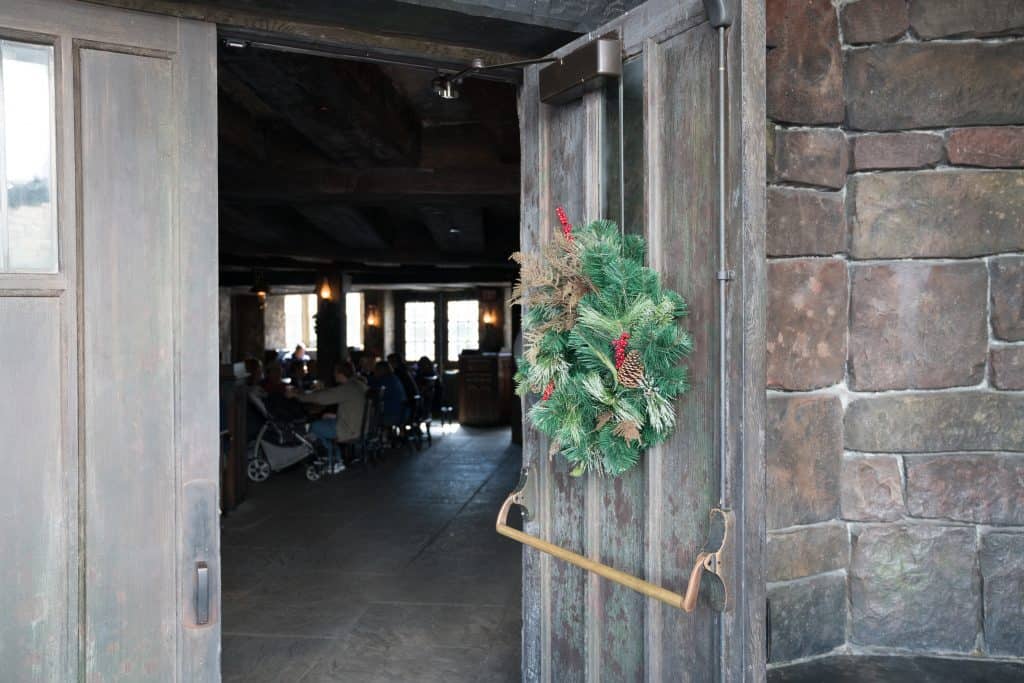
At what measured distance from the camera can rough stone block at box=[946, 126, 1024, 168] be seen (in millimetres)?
2068

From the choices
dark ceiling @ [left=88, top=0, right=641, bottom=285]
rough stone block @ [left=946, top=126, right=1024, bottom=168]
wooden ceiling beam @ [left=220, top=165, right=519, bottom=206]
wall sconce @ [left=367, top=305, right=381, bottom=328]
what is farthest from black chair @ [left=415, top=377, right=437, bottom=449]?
wall sconce @ [left=367, top=305, right=381, bottom=328]

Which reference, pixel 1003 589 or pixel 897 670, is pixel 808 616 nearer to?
pixel 897 670

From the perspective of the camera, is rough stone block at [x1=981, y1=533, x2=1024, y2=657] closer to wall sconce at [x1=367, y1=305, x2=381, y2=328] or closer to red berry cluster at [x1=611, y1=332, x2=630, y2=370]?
red berry cluster at [x1=611, y1=332, x2=630, y2=370]

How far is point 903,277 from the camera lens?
6.92 ft

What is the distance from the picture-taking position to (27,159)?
5.36 feet

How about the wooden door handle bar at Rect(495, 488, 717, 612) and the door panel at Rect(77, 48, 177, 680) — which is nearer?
the wooden door handle bar at Rect(495, 488, 717, 612)

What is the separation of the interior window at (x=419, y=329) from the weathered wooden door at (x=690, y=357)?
16.9 m

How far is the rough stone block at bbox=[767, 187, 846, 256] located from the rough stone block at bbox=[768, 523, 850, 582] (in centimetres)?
73

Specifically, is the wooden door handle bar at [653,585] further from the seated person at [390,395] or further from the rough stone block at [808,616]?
the seated person at [390,395]

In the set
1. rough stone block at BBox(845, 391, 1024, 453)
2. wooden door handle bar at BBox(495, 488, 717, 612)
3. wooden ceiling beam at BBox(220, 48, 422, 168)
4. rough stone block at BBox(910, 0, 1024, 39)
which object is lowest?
wooden door handle bar at BBox(495, 488, 717, 612)

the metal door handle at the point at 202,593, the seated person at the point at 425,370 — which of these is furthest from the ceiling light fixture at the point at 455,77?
the seated person at the point at 425,370

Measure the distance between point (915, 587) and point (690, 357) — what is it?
3.60 feet

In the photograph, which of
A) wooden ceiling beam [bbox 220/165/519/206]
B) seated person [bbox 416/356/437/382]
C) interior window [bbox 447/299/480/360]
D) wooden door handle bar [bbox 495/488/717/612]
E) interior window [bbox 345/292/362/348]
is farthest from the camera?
interior window [bbox 345/292/362/348]

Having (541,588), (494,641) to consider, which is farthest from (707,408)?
(494,641)
